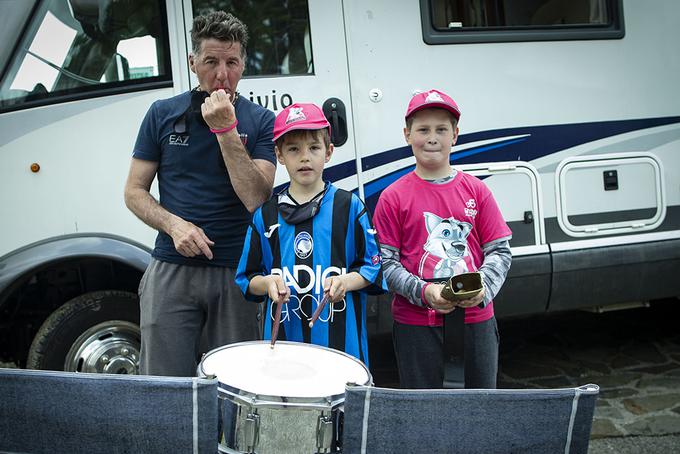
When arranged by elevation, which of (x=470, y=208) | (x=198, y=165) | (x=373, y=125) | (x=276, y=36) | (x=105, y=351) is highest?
(x=276, y=36)

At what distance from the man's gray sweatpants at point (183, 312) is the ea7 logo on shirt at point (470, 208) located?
939 mm

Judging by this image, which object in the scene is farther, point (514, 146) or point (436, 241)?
point (514, 146)

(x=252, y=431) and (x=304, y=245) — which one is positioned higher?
(x=304, y=245)

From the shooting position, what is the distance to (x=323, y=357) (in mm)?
1947

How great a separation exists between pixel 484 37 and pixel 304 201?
195 centimetres

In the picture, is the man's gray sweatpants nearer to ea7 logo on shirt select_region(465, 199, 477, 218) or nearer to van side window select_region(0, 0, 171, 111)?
ea7 logo on shirt select_region(465, 199, 477, 218)

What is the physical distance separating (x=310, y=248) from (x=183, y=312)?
652 millimetres

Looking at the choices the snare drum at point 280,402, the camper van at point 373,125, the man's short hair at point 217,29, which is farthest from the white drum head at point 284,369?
the camper van at point 373,125

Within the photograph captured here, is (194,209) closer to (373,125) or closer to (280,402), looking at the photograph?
(280,402)

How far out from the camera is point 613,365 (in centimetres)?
459

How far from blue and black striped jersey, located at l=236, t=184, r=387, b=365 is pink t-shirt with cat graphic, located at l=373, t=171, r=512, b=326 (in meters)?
0.20

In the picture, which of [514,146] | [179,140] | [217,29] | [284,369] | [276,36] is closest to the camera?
[284,369]

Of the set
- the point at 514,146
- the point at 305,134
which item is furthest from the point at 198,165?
the point at 514,146

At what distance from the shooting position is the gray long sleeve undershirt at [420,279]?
2.35m
